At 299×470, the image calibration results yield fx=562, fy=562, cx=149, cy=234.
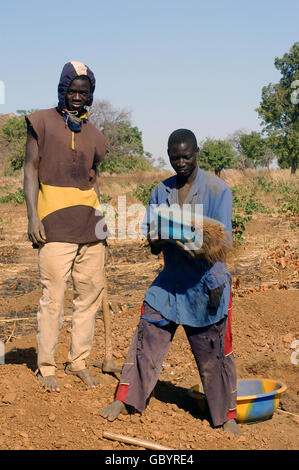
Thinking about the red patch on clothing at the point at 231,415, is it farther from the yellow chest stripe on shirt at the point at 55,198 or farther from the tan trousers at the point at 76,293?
the yellow chest stripe on shirt at the point at 55,198

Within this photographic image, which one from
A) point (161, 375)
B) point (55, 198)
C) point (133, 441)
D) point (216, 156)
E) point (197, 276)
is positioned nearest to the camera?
point (133, 441)

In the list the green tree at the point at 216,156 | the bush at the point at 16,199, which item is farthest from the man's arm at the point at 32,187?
the green tree at the point at 216,156

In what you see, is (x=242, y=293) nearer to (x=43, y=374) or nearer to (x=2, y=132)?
(x=43, y=374)

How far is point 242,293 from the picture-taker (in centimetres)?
704

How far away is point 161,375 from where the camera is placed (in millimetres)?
4652

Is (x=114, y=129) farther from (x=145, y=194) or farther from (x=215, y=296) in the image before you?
(x=215, y=296)

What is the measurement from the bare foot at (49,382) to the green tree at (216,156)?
30.3 metres

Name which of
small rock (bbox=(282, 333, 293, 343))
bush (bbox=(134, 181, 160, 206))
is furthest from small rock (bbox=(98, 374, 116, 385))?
bush (bbox=(134, 181, 160, 206))

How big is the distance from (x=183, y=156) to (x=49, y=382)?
165 cm

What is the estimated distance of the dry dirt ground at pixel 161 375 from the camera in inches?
124

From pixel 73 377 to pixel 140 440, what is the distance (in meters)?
A: 0.94

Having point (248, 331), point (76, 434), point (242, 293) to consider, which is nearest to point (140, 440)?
point (76, 434)

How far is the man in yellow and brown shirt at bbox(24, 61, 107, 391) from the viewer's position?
11.3 feet

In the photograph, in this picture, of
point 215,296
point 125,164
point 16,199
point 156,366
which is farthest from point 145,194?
point 125,164
